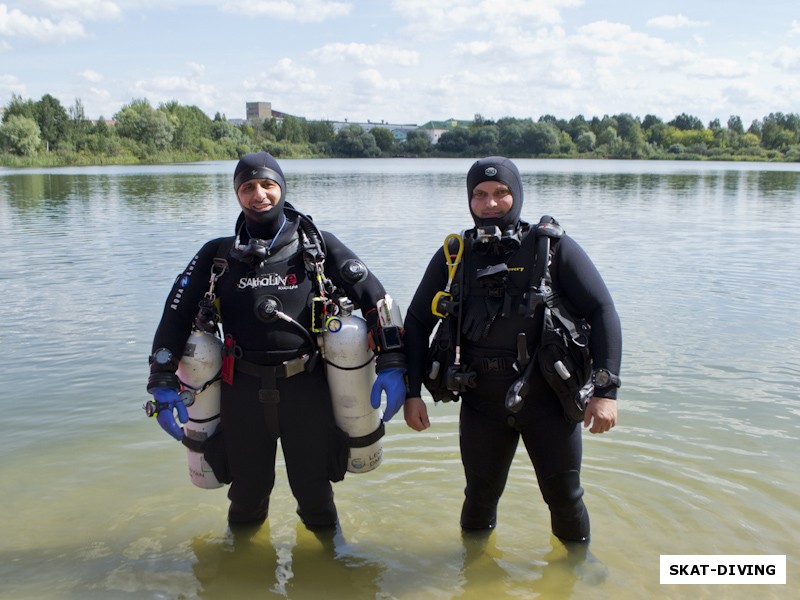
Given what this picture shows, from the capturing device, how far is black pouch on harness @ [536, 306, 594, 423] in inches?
120

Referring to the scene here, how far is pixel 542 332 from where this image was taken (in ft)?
10.2

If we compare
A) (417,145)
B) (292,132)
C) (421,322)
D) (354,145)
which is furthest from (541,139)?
(421,322)

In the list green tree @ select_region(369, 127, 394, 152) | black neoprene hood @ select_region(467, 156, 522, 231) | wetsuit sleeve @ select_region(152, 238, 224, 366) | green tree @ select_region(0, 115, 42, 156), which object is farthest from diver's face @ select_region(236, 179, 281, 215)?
green tree @ select_region(369, 127, 394, 152)

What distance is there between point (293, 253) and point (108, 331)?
571 centimetres

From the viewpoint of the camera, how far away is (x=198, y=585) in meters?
3.53

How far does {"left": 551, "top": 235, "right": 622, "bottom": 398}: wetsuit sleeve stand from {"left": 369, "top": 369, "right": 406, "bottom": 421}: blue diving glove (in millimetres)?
803

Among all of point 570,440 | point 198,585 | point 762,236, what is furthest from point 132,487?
point 762,236

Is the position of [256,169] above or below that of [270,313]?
above

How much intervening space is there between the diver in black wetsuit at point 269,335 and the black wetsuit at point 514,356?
326 mm

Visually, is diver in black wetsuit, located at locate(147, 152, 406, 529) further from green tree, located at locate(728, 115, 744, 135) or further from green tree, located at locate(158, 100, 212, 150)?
green tree, located at locate(728, 115, 744, 135)

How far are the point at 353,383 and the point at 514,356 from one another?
739 millimetres

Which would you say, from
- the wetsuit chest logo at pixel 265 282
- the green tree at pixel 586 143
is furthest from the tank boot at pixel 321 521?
the green tree at pixel 586 143

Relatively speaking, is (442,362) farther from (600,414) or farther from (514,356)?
(600,414)

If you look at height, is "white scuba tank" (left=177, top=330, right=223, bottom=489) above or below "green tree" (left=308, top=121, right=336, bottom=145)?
below
